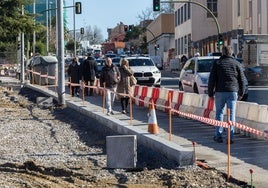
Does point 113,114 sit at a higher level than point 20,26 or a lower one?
lower

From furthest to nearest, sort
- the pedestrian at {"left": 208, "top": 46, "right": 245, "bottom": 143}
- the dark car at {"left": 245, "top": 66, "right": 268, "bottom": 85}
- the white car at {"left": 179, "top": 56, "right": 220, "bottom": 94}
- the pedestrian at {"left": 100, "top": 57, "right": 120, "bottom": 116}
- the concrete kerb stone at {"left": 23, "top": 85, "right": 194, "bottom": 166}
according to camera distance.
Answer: the dark car at {"left": 245, "top": 66, "right": 268, "bottom": 85}, the white car at {"left": 179, "top": 56, "right": 220, "bottom": 94}, the pedestrian at {"left": 100, "top": 57, "right": 120, "bottom": 116}, the pedestrian at {"left": 208, "top": 46, "right": 245, "bottom": 143}, the concrete kerb stone at {"left": 23, "top": 85, "right": 194, "bottom": 166}

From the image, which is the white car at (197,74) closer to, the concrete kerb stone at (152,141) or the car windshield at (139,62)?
the concrete kerb stone at (152,141)

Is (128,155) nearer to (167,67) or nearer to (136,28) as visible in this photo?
(167,67)

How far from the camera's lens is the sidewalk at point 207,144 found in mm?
10248

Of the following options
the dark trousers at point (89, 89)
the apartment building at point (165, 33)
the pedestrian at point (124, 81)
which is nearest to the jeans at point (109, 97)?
the pedestrian at point (124, 81)

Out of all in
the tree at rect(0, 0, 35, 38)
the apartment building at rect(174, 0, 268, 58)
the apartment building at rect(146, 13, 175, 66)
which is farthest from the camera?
the apartment building at rect(146, 13, 175, 66)

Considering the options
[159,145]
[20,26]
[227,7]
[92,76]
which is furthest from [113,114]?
[227,7]

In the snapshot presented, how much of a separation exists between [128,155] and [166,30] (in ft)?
307

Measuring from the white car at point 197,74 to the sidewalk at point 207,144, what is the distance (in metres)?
4.90

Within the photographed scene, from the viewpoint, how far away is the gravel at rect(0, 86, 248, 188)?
31.4 ft

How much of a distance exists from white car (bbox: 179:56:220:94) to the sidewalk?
4.90m

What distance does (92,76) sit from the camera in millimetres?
29406

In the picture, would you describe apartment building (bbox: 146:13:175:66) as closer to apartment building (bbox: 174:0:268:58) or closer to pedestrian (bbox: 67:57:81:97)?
apartment building (bbox: 174:0:268:58)

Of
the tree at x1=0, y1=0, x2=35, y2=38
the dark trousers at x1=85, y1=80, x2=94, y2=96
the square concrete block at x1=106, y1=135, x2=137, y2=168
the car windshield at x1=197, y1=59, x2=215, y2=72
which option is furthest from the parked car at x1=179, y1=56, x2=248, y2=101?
the square concrete block at x1=106, y1=135, x2=137, y2=168
